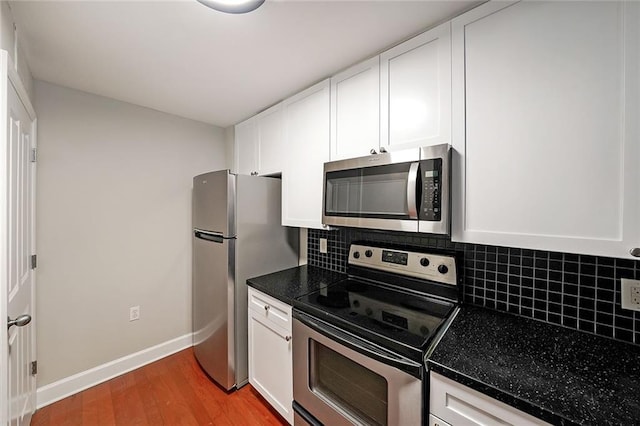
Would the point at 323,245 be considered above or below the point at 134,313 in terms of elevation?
above

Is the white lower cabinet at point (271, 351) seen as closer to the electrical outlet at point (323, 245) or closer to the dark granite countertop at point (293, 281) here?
the dark granite countertop at point (293, 281)

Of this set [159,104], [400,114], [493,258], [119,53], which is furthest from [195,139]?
[493,258]

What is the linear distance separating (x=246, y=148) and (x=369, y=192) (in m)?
1.57

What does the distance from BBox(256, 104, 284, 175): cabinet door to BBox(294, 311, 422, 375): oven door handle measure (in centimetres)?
122

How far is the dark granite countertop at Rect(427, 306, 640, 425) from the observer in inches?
27.6

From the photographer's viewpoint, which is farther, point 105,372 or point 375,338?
point 105,372

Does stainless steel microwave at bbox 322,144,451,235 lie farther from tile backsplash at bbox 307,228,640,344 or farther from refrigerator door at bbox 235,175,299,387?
refrigerator door at bbox 235,175,299,387

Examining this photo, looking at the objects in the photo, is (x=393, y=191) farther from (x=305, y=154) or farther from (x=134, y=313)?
(x=134, y=313)

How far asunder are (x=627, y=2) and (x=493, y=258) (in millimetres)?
1051

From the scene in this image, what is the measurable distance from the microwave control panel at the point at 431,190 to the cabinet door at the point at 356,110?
0.37 m

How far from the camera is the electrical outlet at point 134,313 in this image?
2.26m

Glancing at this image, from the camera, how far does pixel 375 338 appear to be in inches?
43.6

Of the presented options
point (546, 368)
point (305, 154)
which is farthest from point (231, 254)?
point (546, 368)

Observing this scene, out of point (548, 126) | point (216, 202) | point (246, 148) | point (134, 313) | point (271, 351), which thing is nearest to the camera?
point (548, 126)
